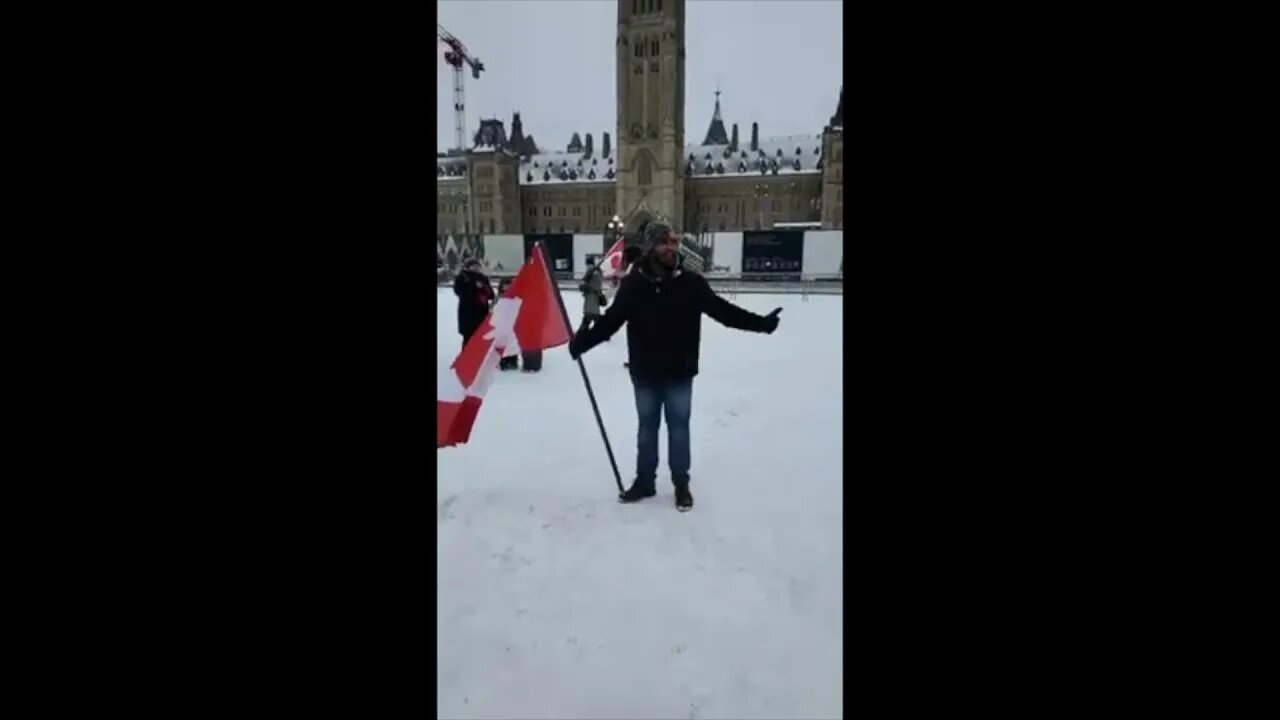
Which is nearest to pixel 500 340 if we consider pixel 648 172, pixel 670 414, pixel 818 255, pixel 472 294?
pixel 670 414

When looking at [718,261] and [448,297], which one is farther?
[718,261]

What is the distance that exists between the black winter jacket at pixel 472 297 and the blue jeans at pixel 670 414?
15.0ft

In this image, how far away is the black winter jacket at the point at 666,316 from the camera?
4328 mm

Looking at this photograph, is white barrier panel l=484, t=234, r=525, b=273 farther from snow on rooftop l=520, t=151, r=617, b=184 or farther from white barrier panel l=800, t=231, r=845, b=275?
snow on rooftop l=520, t=151, r=617, b=184

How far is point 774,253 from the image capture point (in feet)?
122

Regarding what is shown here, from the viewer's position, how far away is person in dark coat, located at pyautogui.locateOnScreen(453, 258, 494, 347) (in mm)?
8625

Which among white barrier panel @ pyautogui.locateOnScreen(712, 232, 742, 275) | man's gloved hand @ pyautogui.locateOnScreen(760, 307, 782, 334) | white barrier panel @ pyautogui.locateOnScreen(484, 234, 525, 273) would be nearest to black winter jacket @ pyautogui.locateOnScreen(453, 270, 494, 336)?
man's gloved hand @ pyautogui.locateOnScreen(760, 307, 782, 334)
